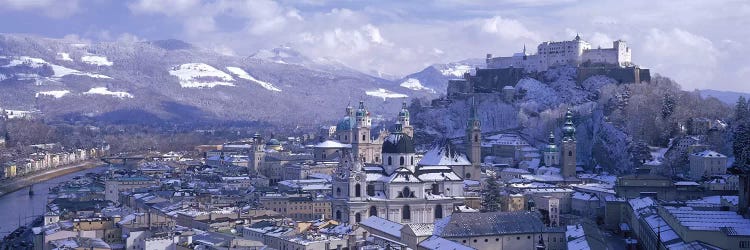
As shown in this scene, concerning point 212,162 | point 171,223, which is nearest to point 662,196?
point 171,223

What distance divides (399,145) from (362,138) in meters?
17.3

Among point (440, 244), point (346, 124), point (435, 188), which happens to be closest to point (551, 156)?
point (435, 188)

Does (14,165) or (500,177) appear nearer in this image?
(500,177)

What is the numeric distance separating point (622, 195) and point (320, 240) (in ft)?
57.6

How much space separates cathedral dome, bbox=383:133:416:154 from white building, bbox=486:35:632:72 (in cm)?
3232

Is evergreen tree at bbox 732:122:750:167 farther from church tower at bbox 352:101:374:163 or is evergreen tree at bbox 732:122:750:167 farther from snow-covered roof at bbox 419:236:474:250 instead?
church tower at bbox 352:101:374:163

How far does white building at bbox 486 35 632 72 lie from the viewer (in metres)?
81.8

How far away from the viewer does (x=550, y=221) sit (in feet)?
163

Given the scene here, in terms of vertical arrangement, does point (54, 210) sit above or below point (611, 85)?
below

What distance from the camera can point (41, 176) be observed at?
89.9m

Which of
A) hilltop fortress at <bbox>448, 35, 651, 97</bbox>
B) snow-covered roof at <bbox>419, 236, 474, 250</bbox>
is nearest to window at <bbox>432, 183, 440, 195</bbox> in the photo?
snow-covered roof at <bbox>419, 236, 474, 250</bbox>

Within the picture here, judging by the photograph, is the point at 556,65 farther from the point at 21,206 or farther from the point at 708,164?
the point at 21,206

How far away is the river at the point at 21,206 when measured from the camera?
57469 mm

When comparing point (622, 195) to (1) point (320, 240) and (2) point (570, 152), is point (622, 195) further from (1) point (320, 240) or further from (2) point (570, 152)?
(1) point (320, 240)
